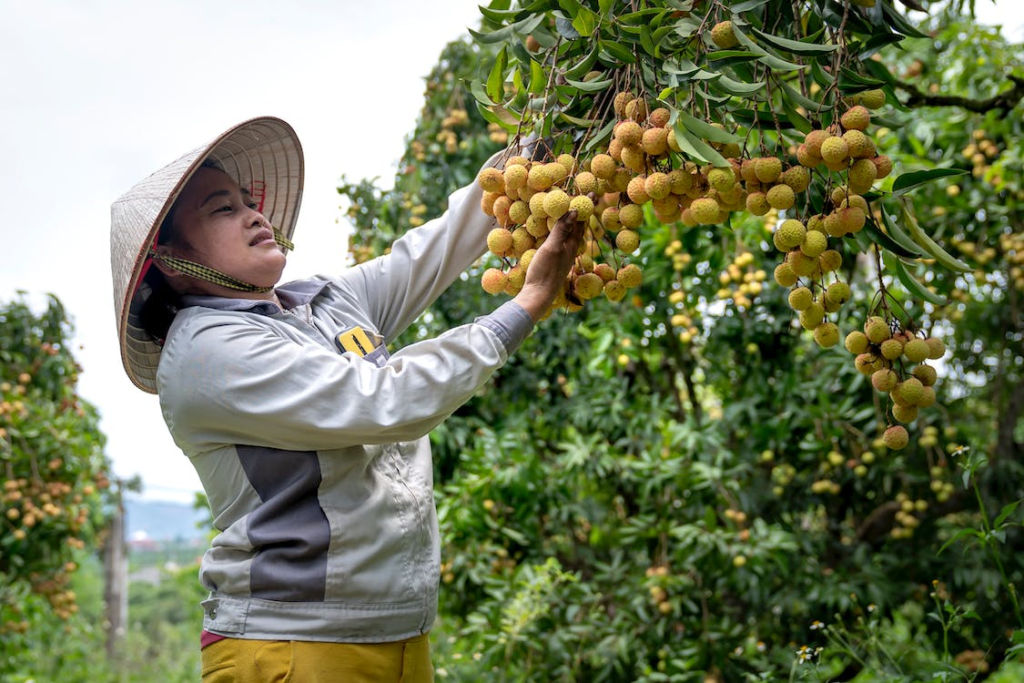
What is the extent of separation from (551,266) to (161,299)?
0.66m

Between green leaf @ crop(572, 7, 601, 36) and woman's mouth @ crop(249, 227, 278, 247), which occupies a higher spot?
green leaf @ crop(572, 7, 601, 36)

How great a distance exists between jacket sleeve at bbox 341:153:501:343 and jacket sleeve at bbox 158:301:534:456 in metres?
0.32

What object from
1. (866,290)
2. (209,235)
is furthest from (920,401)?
(866,290)

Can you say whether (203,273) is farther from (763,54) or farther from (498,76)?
(763,54)

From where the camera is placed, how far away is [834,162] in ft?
2.92

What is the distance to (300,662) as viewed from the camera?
3.75 ft

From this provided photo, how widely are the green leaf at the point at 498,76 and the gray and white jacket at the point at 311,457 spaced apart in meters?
0.25

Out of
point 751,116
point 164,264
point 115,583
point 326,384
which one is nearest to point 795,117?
point 751,116

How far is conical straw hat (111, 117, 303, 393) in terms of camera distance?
48.1 inches

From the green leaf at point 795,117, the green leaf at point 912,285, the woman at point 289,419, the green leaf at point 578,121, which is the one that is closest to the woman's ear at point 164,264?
the woman at point 289,419

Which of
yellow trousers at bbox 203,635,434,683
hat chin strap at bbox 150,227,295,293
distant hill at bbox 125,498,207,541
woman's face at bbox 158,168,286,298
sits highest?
woman's face at bbox 158,168,286,298

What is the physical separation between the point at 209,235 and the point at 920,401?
95 centimetres

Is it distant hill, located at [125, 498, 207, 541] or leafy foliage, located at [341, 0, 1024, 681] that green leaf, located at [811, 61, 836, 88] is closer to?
leafy foliage, located at [341, 0, 1024, 681]

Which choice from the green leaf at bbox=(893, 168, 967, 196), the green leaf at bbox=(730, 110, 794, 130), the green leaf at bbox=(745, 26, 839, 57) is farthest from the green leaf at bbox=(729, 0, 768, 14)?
the green leaf at bbox=(893, 168, 967, 196)
